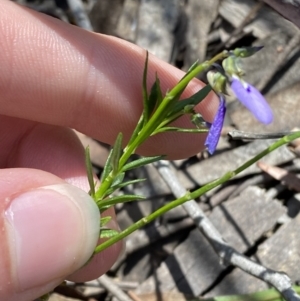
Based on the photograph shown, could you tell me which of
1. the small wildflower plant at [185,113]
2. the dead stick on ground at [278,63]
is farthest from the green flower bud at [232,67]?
the dead stick on ground at [278,63]

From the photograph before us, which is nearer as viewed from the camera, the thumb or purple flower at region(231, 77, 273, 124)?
purple flower at region(231, 77, 273, 124)

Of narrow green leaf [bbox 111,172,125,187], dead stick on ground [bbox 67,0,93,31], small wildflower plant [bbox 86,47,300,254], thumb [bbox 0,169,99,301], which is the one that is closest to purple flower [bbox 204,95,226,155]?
small wildflower plant [bbox 86,47,300,254]

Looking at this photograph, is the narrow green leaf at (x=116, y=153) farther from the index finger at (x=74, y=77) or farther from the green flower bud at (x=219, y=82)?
the index finger at (x=74, y=77)

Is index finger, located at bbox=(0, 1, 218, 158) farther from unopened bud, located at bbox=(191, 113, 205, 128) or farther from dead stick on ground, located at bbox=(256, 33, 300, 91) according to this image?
dead stick on ground, located at bbox=(256, 33, 300, 91)

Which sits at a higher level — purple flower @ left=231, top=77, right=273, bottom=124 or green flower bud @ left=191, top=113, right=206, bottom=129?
purple flower @ left=231, top=77, right=273, bottom=124

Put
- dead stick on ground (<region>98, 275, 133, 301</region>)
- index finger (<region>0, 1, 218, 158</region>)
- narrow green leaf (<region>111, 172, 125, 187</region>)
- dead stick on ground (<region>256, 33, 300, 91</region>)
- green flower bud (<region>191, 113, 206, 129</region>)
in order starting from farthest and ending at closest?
dead stick on ground (<region>256, 33, 300, 91</region>) < dead stick on ground (<region>98, 275, 133, 301</region>) < index finger (<region>0, 1, 218, 158</region>) < narrow green leaf (<region>111, 172, 125, 187</region>) < green flower bud (<region>191, 113, 206, 129</region>)

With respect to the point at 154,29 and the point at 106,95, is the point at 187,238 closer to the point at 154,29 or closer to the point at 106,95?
the point at 106,95

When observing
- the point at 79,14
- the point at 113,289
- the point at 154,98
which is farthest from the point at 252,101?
the point at 79,14
